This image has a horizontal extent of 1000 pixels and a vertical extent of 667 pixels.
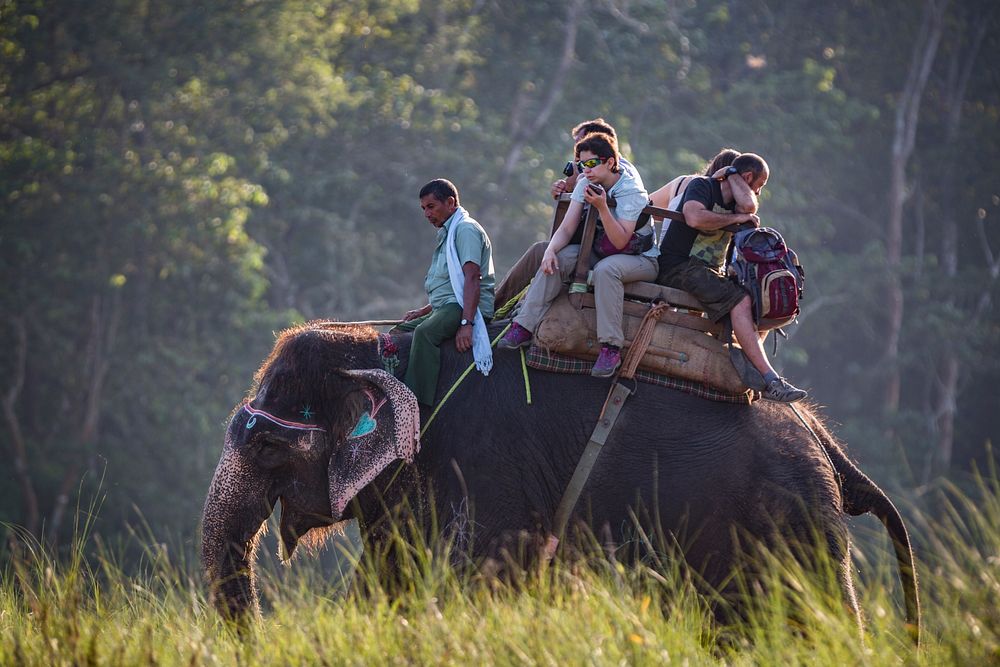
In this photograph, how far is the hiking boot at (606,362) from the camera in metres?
5.51

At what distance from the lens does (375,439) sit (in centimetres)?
566

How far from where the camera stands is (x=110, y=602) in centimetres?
543

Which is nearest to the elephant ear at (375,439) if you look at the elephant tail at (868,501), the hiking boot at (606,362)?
the hiking boot at (606,362)

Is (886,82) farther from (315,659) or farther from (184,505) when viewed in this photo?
(315,659)

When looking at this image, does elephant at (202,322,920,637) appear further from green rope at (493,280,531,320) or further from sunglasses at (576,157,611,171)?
sunglasses at (576,157,611,171)

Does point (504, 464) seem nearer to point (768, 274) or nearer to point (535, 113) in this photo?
point (768, 274)

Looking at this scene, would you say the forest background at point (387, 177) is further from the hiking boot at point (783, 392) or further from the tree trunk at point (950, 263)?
the hiking boot at point (783, 392)

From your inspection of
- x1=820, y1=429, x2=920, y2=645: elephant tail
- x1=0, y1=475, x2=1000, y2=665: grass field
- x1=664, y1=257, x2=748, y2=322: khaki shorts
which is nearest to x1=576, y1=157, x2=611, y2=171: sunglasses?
x1=664, y1=257, x2=748, y2=322: khaki shorts

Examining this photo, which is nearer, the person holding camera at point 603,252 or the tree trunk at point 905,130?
the person holding camera at point 603,252

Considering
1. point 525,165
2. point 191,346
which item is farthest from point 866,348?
point 191,346

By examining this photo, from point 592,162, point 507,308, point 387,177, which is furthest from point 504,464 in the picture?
point 387,177

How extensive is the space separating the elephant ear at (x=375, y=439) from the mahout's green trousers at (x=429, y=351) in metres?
0.08

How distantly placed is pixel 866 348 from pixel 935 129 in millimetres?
4418

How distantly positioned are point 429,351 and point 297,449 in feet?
2.36
